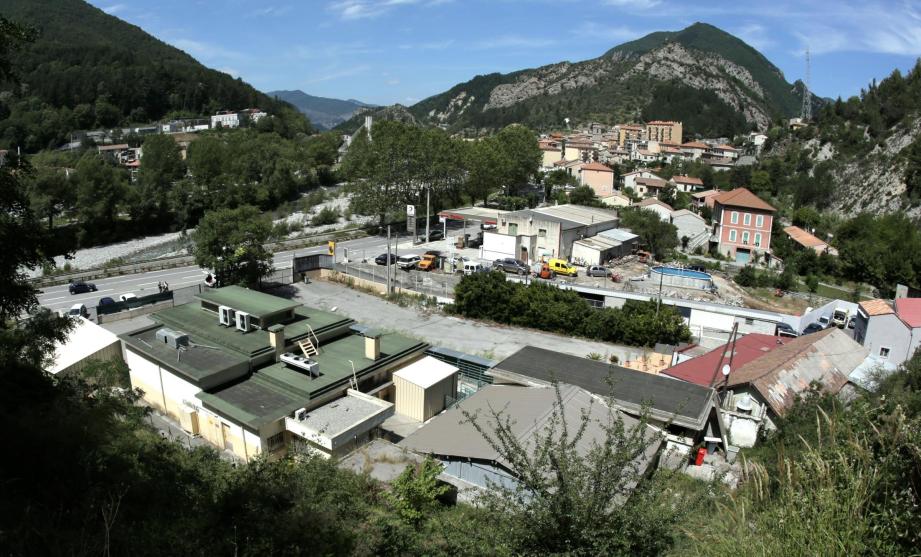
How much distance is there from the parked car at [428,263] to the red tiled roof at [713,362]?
1676 centimetres

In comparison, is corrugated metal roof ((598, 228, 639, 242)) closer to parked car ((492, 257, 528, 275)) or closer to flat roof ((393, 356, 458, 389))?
parked car ((492, 257, 528, 275))

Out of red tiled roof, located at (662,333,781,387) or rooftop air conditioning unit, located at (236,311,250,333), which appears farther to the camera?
red tiled roof, located at (662,333,781,387)

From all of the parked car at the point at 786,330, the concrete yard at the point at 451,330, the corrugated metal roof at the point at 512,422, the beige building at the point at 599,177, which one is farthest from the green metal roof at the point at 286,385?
the beige building at the point at 599,177

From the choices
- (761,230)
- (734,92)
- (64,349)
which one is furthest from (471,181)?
(734,92)

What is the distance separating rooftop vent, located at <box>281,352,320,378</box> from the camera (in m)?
13.6

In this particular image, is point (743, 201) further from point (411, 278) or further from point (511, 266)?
point (411, 278)

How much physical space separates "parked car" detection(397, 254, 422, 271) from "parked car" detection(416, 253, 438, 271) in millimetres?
303

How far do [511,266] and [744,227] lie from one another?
21.9 meters

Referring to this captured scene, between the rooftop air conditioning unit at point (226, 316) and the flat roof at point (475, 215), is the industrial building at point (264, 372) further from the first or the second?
the flat roof at point (475, 215)

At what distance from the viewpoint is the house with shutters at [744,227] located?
40.4 meters

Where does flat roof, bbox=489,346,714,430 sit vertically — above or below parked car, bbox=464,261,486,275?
above

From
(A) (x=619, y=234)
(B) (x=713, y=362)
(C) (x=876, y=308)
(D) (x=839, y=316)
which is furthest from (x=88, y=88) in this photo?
(C) (x=876, y=308)

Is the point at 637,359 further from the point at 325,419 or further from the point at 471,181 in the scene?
the point at 471,181

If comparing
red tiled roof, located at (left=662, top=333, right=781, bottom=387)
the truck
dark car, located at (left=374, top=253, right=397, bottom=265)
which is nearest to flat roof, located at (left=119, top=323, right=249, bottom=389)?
red tiled roof, located at (left=662, top=333, right=781, bottom=387)
